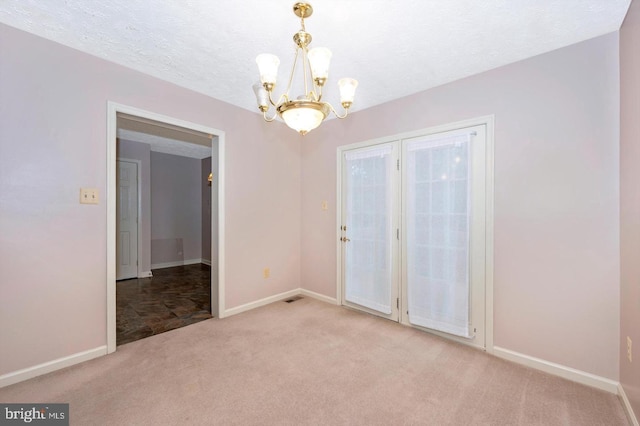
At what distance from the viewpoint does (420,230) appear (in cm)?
278

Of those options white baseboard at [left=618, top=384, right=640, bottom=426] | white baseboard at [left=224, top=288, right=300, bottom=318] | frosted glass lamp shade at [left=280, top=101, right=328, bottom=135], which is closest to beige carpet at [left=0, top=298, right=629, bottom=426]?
white baseboard at [left=618, top=384, right=640, bottom=426]

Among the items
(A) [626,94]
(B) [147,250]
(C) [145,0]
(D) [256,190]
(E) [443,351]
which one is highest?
(C) [145,0]

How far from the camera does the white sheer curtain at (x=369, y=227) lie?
3.07 meters

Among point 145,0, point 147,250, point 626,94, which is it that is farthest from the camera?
point 147,250

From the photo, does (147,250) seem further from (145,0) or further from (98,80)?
(145,0)

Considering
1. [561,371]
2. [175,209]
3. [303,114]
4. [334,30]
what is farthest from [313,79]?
[175,209]

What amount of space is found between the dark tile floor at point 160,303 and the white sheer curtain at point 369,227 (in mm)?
1841

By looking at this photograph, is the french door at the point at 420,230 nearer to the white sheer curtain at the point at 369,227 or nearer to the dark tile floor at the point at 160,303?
the white sheer curtain at the point at 369,227

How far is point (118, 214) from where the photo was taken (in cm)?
480

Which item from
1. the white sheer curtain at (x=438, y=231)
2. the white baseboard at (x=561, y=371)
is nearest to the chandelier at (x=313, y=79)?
the white sheer curtain at (x=438, y=231)

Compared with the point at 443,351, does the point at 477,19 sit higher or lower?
higher

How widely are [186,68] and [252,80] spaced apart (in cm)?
58

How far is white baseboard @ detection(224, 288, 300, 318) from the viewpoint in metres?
3.21

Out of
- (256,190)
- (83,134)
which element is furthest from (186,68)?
(256,190)
